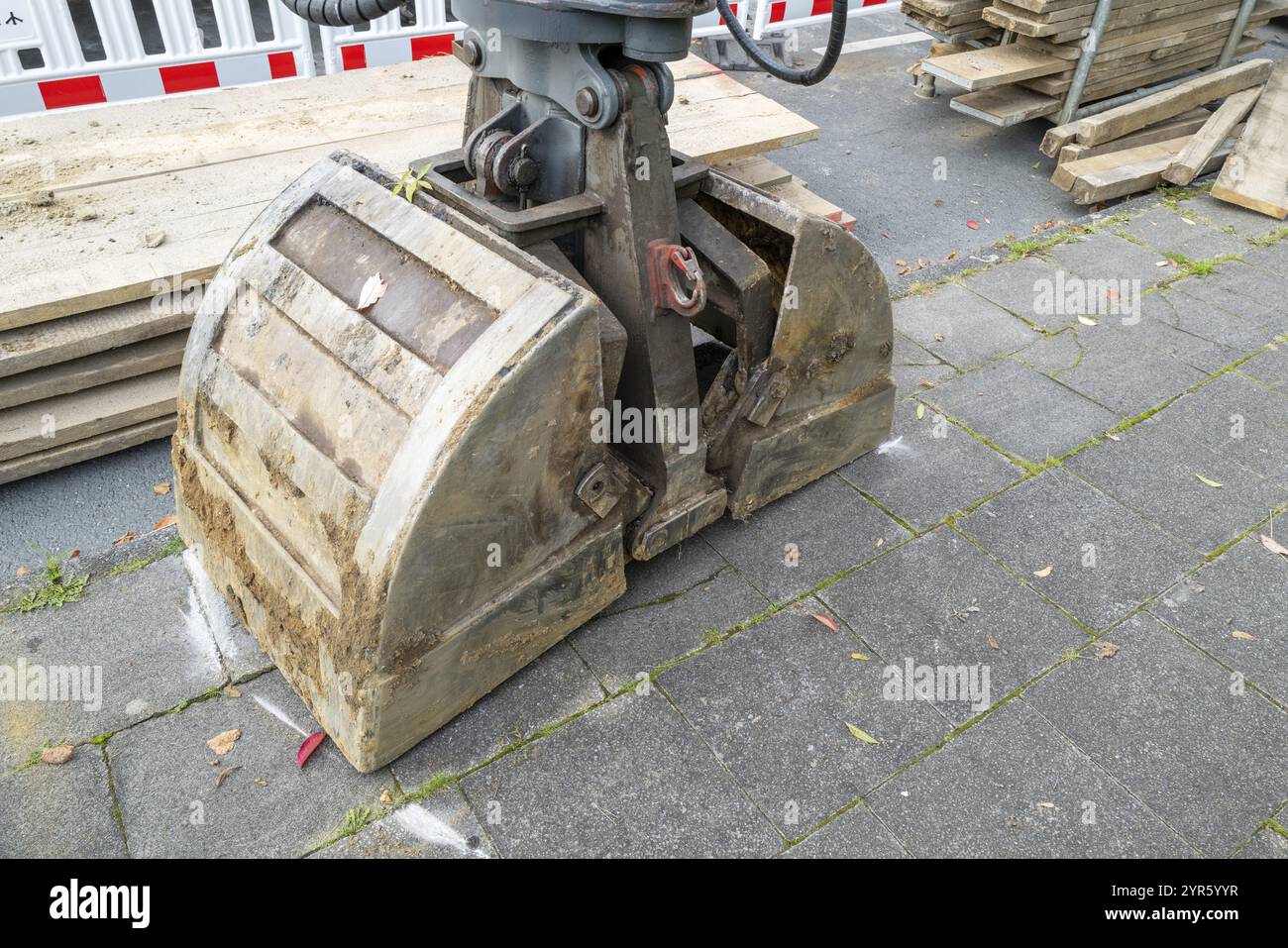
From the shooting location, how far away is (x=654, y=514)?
11.0 feet

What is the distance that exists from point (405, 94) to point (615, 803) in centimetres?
412

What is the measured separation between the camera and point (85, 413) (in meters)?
3.77

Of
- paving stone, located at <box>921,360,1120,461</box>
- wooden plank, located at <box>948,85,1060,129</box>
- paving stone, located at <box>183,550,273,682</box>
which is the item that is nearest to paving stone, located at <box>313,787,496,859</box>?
paving stone, located at <box>183,550,273,682</box>

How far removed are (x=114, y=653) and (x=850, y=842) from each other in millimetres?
2507

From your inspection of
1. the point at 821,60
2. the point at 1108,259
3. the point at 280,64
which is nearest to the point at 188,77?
the point at 280,64

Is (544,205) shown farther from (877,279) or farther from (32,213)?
(32,213)

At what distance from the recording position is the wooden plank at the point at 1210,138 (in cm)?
642

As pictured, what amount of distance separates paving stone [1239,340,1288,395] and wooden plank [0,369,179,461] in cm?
511

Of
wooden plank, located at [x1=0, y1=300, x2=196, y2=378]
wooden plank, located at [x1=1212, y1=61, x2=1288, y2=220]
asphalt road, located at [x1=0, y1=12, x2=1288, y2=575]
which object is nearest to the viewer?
wooden plank, located at [x1=0, y1=300, x2=196, y2=378]

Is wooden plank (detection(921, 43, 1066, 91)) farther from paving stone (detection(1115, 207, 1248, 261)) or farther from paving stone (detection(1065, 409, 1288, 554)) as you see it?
paving stone (detection(1065, 409, 1288, 554))

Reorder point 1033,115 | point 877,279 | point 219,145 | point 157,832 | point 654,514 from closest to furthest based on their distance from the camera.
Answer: point 157,832, point 654,514, point 877,279, point 219,145, point 1033,115

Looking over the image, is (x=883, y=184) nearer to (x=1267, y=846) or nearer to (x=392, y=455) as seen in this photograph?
(x=1267, y=846)

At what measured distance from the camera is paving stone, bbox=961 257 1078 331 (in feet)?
17.0
